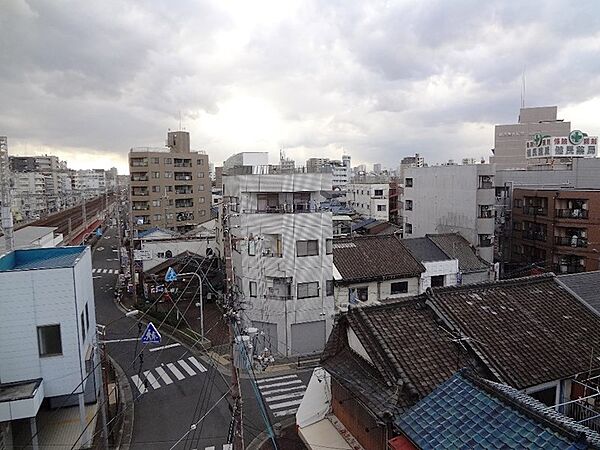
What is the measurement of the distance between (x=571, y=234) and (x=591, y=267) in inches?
161

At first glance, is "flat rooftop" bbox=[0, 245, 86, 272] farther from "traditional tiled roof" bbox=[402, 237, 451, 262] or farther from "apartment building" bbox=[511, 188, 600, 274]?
"apartment building" bbox=[511, 188, 600, 274]

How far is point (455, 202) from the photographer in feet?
157

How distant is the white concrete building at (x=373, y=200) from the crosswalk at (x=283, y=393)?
60.7m

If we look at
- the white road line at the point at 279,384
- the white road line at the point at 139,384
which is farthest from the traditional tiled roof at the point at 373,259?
the white road line at the point at 139,384

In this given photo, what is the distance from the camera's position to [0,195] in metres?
27.7

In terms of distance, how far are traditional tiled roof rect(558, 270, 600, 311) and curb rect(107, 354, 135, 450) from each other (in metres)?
22.4

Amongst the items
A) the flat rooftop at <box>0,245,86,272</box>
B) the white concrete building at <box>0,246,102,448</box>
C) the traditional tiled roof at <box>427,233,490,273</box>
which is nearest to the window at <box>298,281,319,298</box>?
the traditional tiled roof at <box>427,233,490,273</box>

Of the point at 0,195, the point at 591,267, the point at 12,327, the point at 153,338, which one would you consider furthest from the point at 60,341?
the point at 591,267

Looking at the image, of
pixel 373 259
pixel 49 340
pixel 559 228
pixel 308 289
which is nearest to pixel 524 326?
pixel 308 289

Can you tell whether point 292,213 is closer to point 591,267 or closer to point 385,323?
point 385,323

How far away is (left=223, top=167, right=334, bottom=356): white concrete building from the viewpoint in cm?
3134

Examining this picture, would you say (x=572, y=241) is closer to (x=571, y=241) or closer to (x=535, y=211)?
(x=571, y=241)

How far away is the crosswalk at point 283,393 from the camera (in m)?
24.4

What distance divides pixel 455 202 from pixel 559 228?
10668 mm
